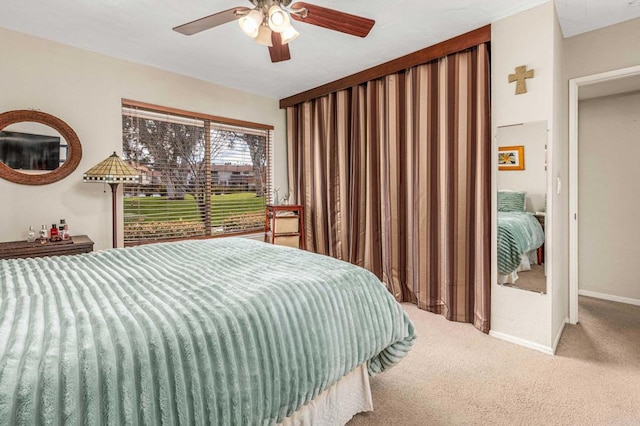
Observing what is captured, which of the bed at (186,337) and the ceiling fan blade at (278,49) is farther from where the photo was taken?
the ceiling fan blade at (278,49)

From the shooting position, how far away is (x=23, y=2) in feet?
7.43

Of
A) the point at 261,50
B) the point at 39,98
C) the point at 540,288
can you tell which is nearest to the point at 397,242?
the point at 540,288

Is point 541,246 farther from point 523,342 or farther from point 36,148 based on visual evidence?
point 36,148

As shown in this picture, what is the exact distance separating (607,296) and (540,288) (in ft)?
6.01

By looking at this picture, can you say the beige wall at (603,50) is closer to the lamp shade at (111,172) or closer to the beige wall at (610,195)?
the beige wall at (610,195)

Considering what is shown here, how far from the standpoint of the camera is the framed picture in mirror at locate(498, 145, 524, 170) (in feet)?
7.99

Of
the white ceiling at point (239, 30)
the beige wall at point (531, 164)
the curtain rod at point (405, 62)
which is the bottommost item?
the beige wall at point (531, 164)

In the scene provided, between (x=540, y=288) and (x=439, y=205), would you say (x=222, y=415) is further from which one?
(x=439, y=205)

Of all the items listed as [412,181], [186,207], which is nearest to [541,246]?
[412,181]

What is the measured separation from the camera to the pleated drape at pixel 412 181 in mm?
2773

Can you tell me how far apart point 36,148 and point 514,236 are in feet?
13.1

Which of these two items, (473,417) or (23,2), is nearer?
(473,417)

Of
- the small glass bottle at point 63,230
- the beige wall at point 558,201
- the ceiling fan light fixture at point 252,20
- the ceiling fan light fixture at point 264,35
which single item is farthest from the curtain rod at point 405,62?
the small glass bottle at point 63,230

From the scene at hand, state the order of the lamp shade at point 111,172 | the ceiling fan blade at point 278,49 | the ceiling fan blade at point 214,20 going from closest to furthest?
the ceiling fan blade at point 214,20 → the ceiling fan blade at point 278,49 → the lamp shade at point 111,172
